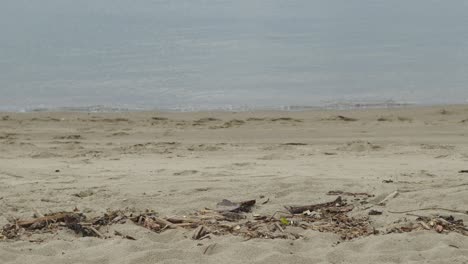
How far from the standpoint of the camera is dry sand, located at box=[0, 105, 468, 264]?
451cm

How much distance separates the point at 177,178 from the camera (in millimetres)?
6941

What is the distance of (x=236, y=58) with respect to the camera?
61.2ft

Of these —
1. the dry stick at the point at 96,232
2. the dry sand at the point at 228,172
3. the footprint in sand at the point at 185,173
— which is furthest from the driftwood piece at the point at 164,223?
the footprint in sand at the point at 185,173

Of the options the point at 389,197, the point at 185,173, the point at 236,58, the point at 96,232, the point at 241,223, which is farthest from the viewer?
the point at 236,58

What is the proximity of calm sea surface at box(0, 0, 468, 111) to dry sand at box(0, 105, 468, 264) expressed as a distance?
1.73m

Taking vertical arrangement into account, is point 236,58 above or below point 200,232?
above

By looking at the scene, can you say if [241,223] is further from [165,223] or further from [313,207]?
[313,207]

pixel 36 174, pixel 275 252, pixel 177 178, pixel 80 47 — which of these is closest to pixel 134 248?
pixel 275 252

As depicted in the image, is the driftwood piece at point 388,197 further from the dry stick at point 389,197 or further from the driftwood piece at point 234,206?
the driftwood piece at point 234,206

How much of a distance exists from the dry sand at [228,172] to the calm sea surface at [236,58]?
1.73m

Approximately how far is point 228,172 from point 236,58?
11578 millimetres

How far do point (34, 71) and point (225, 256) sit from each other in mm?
14111

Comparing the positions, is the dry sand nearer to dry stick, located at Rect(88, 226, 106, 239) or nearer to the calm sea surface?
dry stick, located at Rect(88, 226, 106, 239)

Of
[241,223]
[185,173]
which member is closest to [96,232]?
[241,223]
